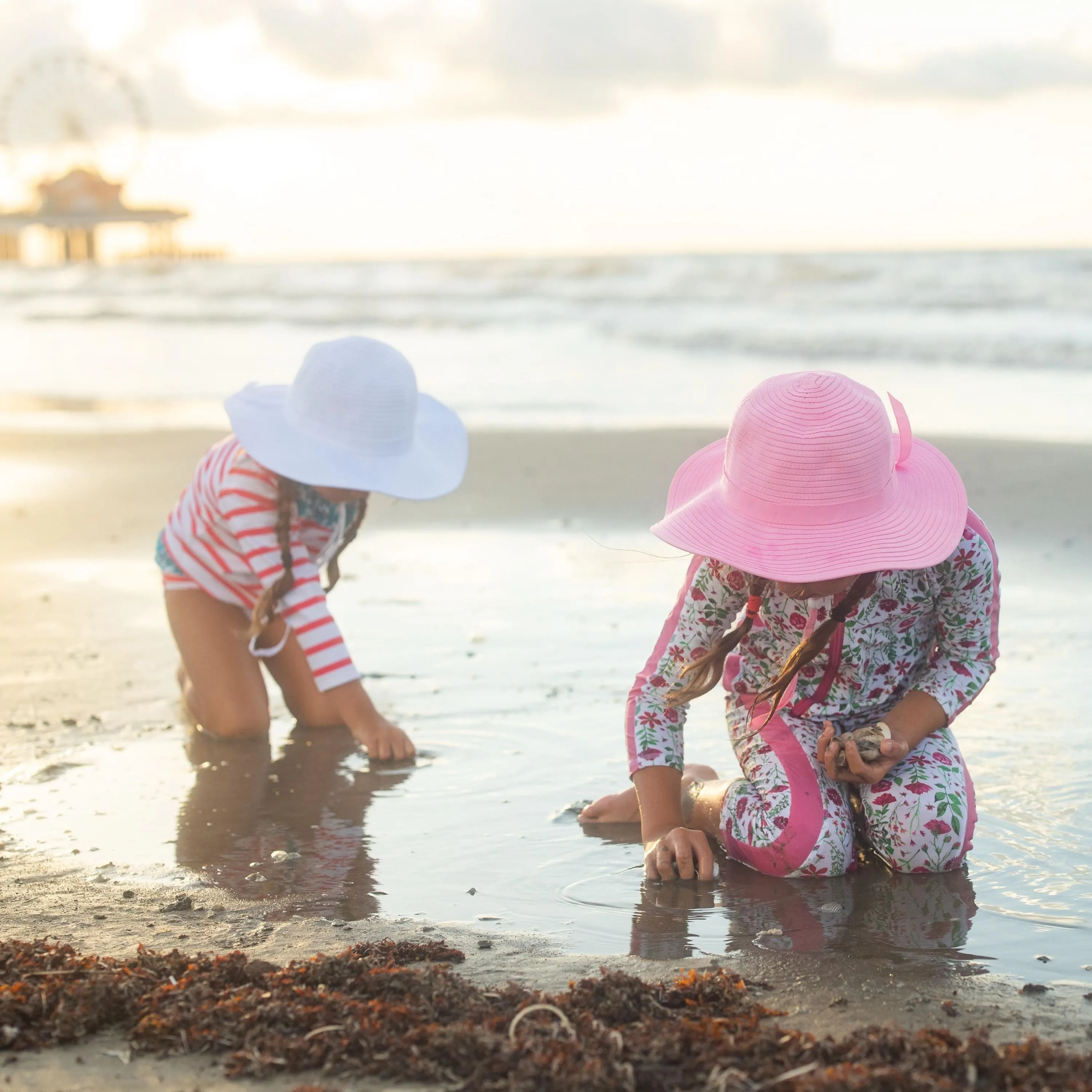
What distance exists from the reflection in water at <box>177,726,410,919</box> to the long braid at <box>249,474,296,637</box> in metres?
0.37

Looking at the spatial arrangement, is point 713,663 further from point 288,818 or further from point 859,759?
point 288,818

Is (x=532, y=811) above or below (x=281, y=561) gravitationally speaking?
below

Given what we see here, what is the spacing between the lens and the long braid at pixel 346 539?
13.5 ft

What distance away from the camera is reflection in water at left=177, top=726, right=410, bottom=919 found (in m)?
2.97

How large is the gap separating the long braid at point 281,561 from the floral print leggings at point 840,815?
147cm

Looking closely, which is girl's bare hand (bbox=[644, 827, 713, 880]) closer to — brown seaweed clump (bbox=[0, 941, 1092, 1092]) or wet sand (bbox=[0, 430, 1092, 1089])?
wet sand (bbox=[0, 430, 1092, 1089])

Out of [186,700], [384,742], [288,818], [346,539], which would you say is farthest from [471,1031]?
[186,700]

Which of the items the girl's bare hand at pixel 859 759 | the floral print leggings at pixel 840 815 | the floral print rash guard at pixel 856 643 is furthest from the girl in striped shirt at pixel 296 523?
the girl's bare hand at pixel 859 759

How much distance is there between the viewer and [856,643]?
3.05 metres

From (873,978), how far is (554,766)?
1420mm

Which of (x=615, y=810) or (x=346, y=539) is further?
(x=346, y=539)

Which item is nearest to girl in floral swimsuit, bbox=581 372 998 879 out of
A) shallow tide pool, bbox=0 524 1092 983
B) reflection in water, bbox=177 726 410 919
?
shallow tide pool, bbox=0 524 1092 983

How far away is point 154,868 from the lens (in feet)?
10.1

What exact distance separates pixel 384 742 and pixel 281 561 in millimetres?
615
